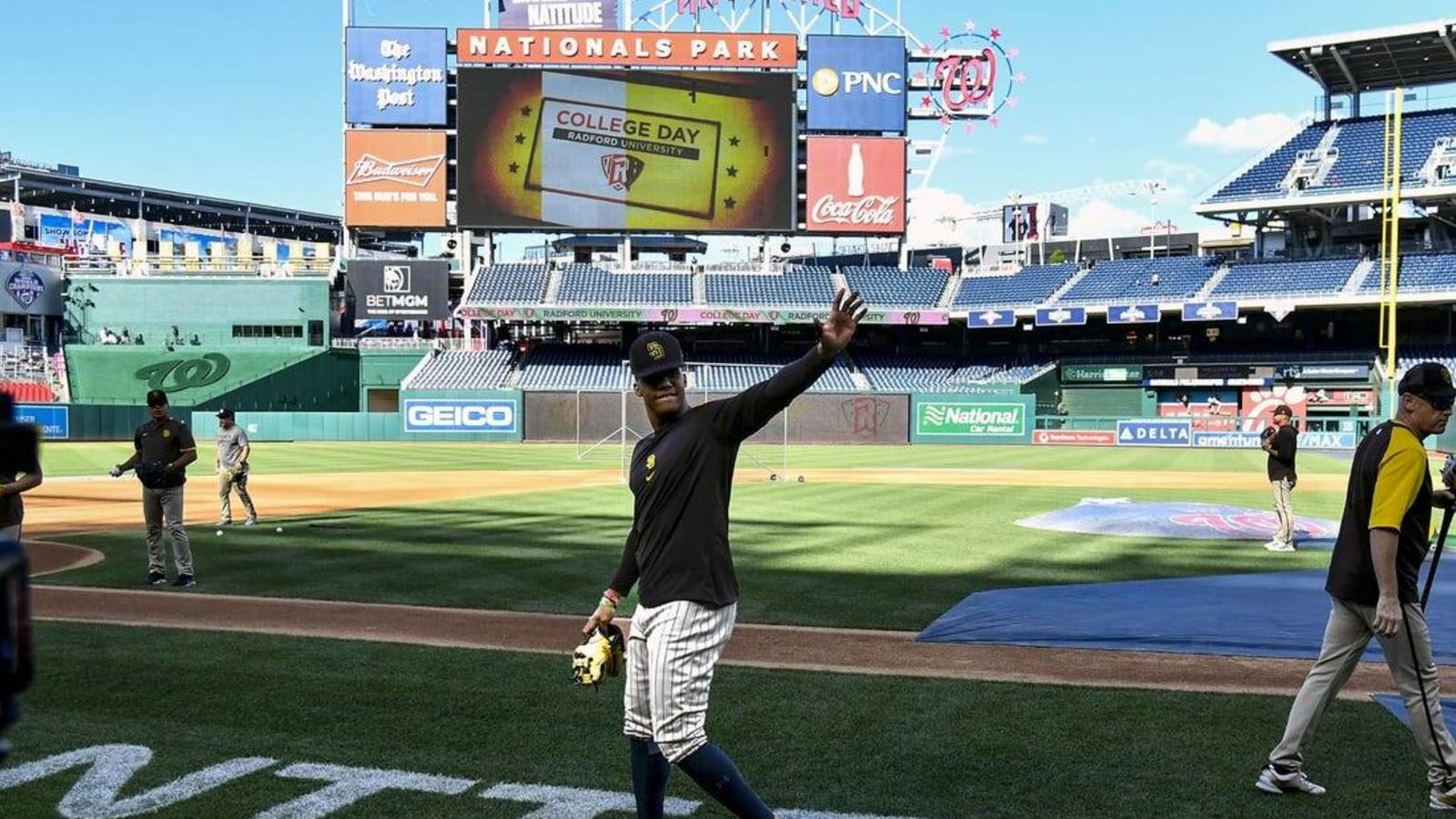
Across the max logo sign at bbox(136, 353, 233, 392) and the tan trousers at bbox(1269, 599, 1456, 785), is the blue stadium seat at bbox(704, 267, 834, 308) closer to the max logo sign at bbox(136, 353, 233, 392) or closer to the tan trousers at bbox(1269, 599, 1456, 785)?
the max logo sign at bbox(136, 353, 233, 392)

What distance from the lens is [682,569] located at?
4.66 metres

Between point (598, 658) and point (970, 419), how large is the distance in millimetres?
49358

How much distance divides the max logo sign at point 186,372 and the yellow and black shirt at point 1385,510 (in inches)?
2320

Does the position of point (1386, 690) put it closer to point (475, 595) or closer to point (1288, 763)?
point (1288, 763)

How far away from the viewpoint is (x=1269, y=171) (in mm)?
55656

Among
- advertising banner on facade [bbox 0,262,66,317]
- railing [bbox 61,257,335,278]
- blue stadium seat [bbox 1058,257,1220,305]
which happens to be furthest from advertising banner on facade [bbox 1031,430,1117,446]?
advertising banner on facade [bbox 0,262,66,317]

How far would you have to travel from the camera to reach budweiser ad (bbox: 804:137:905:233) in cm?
5581

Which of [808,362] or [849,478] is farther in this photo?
[849,478]

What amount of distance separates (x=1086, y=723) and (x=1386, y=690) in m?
2.53

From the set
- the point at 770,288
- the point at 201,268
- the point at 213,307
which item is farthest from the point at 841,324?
the point at 201,268

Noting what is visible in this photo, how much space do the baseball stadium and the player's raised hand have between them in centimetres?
3

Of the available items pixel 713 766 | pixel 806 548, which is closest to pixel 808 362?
pixel 713 766

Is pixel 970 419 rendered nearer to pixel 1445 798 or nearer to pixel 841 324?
pixel 1445 798

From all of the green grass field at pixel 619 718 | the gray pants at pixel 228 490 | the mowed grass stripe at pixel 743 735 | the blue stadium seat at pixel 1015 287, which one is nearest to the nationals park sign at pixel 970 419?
the blue stadium seat at pixel 1015 287
